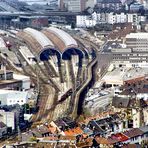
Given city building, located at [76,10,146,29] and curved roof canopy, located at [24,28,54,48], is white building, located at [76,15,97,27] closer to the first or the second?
city building, located at [76,10,146,29]

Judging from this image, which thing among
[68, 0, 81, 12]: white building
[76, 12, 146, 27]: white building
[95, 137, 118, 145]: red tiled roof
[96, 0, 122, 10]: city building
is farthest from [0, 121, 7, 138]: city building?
[68, 0, 81, 12]: white building

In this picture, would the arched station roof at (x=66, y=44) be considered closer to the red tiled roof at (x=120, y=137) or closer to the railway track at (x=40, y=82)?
the railway track at (x=40, y=82)

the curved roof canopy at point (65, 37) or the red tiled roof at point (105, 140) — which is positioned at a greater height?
the curved roof canopy at point (65, 37)

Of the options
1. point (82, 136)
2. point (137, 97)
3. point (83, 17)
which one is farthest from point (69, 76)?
point (83, 17)

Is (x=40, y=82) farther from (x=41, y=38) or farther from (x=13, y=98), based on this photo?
(x=41, y=38)

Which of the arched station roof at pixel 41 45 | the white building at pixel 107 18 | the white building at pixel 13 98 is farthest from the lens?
the white building at pixel 107 18

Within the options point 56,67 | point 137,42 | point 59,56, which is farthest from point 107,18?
point 56,67

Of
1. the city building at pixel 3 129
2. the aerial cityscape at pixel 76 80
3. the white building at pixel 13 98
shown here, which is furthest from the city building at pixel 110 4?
the city building at pixel 3 129
